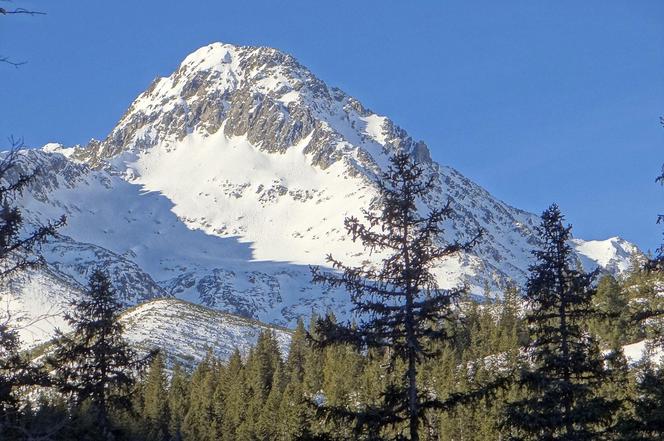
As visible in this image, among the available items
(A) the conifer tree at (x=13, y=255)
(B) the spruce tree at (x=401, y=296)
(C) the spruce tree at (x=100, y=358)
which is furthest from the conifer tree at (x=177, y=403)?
(A) the conifer tree at (x=13, y=255)

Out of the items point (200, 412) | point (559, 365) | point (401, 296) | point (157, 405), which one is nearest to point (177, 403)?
point (157, 405)

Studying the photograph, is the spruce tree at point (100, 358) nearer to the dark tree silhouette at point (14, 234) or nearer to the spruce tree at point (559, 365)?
the dark tree silhouette at point (14, 234)

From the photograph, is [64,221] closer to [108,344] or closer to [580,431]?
[108,344]

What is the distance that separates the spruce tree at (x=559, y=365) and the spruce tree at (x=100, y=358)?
42.2ft

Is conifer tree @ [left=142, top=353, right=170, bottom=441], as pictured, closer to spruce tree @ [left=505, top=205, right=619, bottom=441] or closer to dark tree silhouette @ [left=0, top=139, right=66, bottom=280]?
spruce tree @ [left=505, top=205, right=619, bottom=441]

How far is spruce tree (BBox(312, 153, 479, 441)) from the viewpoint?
2038cm

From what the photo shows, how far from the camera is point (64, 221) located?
18.7 meters

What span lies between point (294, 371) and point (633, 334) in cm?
4559

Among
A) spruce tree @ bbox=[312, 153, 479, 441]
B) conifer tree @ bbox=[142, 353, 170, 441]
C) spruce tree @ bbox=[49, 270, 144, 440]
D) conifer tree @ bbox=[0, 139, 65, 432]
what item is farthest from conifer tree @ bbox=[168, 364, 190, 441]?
conifer tree @ bbox=[0, 139, 65, 432]

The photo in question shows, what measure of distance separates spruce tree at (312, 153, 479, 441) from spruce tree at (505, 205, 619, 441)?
375 cm

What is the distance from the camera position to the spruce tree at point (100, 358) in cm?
2873

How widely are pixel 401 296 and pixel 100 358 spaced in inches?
506

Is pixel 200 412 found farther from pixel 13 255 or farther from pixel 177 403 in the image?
pixel 13 255

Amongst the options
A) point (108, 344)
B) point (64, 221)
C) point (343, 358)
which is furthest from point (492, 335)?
point (64, 221)
